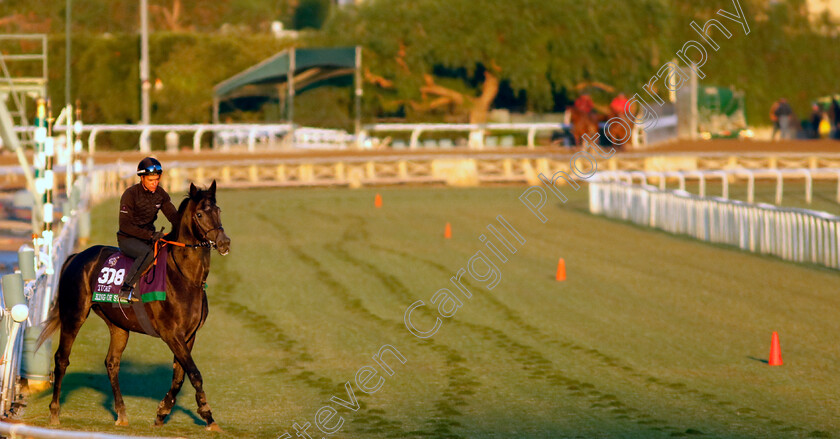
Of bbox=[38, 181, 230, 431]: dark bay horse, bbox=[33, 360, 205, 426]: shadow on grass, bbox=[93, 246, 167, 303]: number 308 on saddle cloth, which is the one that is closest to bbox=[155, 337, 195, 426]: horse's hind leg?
bbox=[38, 181, 230, 431]: dark bay horse

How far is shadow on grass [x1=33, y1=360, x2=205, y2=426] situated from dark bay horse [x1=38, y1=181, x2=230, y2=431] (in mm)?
602

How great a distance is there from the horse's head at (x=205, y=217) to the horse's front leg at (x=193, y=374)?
2.62ft

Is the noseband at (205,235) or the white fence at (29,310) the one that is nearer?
the noseband at (205,235)

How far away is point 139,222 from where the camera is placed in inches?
381

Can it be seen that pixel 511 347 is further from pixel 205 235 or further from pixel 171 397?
pixel 205 235

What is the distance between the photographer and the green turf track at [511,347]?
1017 centimetres

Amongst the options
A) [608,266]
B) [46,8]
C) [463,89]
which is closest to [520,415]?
[608,266]

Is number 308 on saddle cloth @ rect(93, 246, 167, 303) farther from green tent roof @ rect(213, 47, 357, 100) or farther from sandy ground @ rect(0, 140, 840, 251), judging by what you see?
green tent roof @ rect(213, 47, 357, 100)

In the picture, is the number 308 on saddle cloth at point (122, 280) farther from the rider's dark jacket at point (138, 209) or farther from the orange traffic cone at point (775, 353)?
the orange traffic cone at point (775, 353)

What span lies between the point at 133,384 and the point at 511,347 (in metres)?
3.97

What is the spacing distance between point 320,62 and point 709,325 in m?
30.8

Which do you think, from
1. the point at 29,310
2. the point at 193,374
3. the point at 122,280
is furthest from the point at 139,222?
the point at 29,310

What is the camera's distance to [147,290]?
31.0 feet

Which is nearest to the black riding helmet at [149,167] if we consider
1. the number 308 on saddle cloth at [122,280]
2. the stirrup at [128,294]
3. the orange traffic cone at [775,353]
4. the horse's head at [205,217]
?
the horse's head at [205,217]
